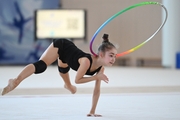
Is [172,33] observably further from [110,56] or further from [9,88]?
[9,88]

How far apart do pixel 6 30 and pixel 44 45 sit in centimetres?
125

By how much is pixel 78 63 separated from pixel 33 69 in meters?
0.38

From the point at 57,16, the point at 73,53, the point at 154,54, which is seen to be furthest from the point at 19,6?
the point at 73,53

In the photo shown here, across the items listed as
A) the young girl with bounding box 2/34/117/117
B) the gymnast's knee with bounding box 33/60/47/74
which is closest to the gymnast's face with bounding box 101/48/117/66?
the young girl with bounding box 2/34/117/117

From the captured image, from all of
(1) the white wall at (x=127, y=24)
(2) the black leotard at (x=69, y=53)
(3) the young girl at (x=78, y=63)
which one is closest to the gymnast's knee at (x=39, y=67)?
(3) the young girl at (x=78, y=63)

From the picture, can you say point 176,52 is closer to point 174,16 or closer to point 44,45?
point 174,16

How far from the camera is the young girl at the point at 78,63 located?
282cm

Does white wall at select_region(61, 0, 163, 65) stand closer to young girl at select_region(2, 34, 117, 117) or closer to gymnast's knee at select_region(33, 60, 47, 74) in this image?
young girl at select_region(2, 34, 117, 117)

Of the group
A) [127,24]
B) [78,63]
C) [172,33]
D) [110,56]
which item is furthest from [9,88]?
[127,24]

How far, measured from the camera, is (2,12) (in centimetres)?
1145

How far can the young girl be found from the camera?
9.26ft

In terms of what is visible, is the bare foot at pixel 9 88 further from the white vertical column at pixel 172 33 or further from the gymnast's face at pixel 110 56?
the white vertical column at pixel 172 33

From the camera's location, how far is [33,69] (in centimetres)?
313

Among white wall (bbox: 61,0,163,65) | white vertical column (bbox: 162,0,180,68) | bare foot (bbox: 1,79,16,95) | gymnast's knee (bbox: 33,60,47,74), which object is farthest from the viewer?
white wall (bbox: 61,0,163,65)
